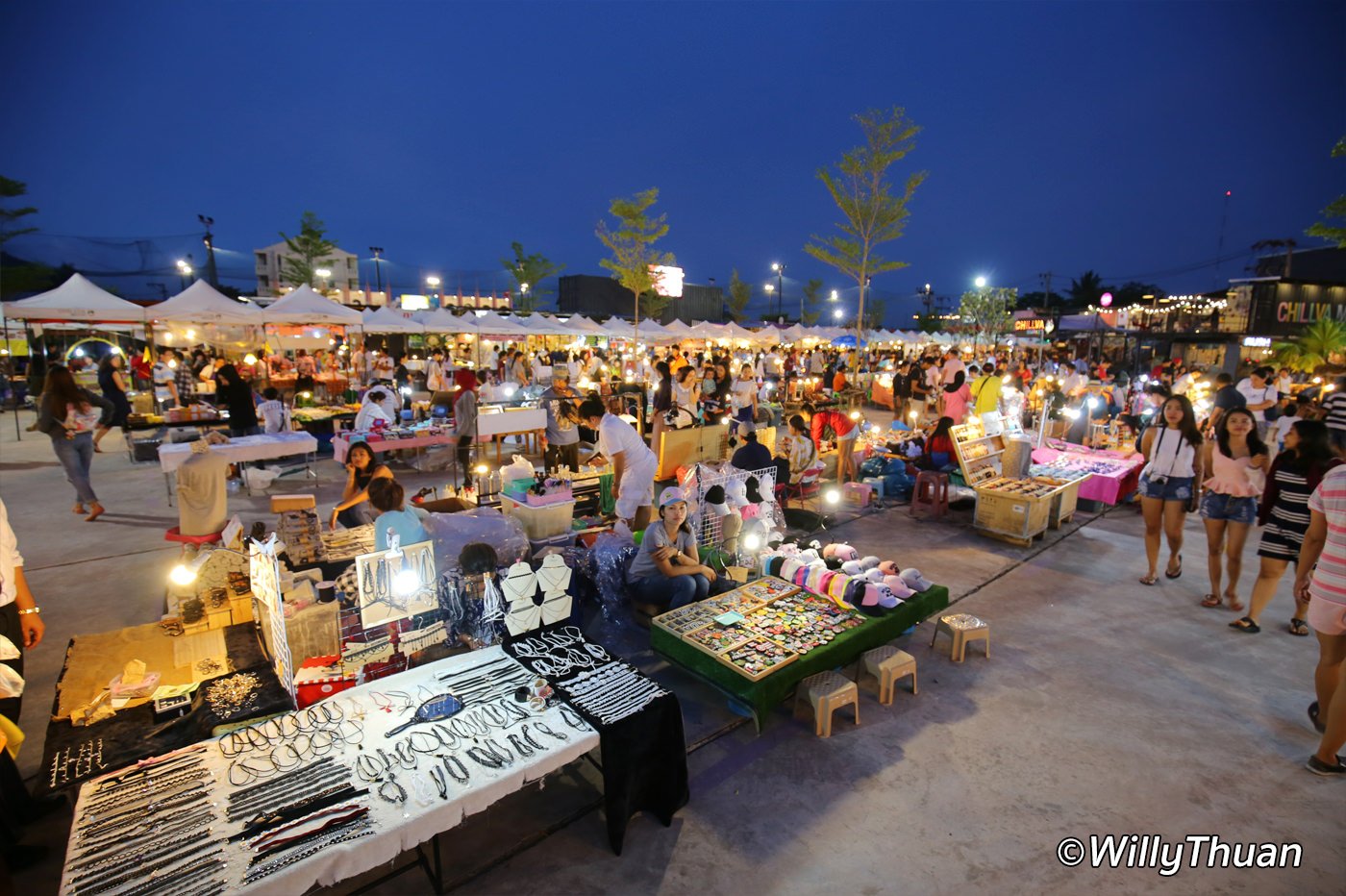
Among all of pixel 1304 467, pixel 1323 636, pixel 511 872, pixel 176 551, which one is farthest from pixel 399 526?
pixel 1304 467

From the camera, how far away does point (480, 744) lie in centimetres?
283

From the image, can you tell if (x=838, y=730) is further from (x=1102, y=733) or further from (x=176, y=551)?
(x=176, y=551)

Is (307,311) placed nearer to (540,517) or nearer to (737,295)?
(540,517)

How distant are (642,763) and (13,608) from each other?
12.0ft

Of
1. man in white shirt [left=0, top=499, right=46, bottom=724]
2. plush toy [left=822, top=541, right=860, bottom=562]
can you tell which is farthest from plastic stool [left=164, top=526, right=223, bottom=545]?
plush toy [left=822, top=541, right=860, bottom=562]

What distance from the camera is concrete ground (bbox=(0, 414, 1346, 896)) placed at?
2898mm

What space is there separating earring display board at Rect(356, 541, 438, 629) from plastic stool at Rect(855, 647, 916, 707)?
2975mm

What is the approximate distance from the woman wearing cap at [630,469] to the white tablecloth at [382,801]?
2978mm

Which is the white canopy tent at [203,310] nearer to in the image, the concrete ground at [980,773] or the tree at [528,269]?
the concrete ground at [980,773]

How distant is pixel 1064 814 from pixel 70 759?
4.94 meters

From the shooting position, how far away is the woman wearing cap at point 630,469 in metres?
5.99

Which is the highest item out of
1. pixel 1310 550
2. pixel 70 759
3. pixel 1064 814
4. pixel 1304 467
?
pixel 1304 467

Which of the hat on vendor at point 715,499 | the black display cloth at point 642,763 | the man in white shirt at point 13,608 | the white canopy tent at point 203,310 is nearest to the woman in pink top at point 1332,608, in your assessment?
the black display cloth at point 642,763

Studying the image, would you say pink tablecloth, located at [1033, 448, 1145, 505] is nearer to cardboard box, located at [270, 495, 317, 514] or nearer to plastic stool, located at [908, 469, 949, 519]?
plastic stool, located at [908, 469, 949, 519]
